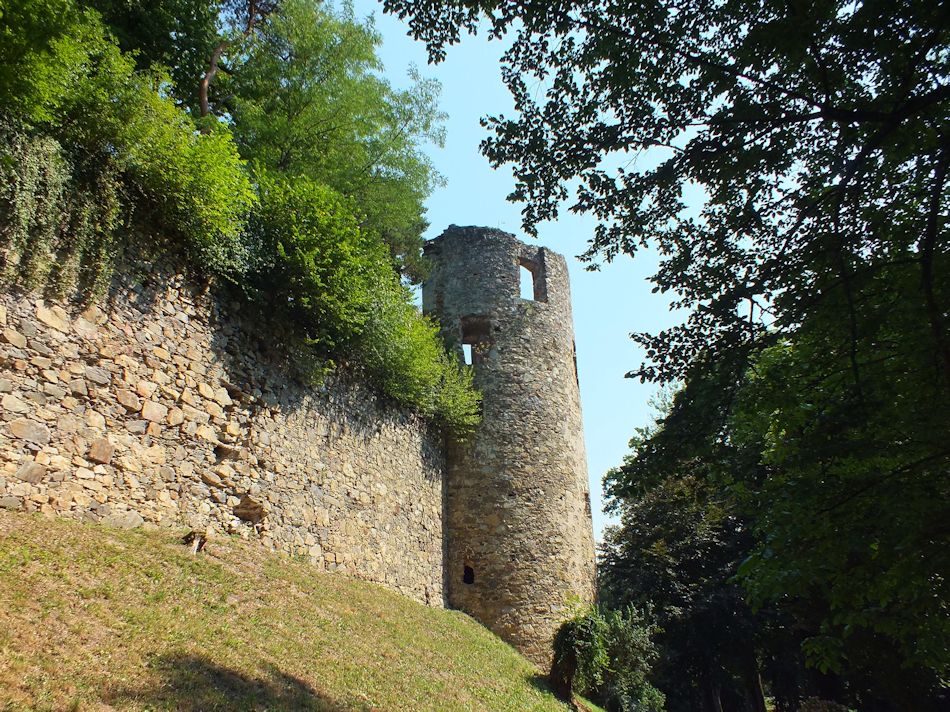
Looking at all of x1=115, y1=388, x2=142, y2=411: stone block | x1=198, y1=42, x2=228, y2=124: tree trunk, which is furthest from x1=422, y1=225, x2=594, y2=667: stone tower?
x1=115, y1=388, x2=142, y2=411: stone block

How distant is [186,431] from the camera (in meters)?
7.31

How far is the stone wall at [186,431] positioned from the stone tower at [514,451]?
2.45 meters

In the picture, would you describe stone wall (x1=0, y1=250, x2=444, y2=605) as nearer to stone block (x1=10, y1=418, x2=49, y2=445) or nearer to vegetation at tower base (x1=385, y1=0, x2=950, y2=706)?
stone block (x1=10, y1=418, x2=49, y2=445)

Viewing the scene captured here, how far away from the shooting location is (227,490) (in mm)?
7773

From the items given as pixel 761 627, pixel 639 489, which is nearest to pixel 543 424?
pixel 761 627

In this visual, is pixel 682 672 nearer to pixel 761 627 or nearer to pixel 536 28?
pixel 761 627

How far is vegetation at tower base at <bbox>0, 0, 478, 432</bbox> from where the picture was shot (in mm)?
5684

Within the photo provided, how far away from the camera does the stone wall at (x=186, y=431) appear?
18.7ft

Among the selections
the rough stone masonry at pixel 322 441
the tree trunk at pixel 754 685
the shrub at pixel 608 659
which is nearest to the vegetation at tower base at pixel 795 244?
the rough stone masonry at pixel 322 441

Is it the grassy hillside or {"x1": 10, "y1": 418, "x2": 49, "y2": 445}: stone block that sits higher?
{"x1": 10, "y1": 418, "x2": 49, "y2": 445}: stone block

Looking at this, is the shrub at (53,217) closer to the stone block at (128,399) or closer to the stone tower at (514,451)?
the stone block at (128,399)

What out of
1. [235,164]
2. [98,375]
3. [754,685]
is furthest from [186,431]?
[754,685]

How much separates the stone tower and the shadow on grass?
792cm

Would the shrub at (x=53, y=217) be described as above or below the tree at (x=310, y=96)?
below
